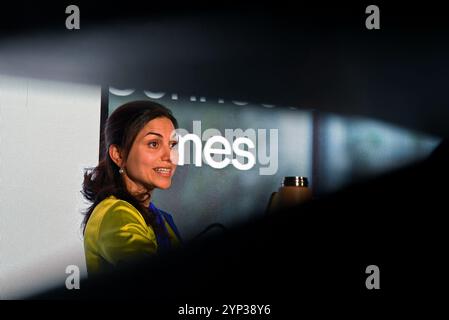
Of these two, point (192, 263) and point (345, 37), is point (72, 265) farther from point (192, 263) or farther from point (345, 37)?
point (345, 37)

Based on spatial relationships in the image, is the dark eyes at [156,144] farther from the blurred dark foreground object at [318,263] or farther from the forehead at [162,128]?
the blurred dark foreground object at [318,263]

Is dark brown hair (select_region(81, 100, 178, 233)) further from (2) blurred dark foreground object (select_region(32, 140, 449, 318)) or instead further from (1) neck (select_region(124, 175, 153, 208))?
(2) blurred dark foreground object (select_region(32, 140, 449, 318))

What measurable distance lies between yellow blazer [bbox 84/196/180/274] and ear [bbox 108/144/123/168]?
13 cm

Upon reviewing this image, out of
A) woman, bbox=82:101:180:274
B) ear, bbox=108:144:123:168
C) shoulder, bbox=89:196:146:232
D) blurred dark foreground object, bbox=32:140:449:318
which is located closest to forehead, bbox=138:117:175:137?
woman, bbox=82:101:180:274

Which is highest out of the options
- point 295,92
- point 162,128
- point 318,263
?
point 295,92

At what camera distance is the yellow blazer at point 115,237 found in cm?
196

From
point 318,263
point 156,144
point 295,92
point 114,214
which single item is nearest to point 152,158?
point 156,144

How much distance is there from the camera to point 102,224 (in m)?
1.98

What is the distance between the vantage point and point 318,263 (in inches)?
78.3

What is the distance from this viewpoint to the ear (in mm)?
2002

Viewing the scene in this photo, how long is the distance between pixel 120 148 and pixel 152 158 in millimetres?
115

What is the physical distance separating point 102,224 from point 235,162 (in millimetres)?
502

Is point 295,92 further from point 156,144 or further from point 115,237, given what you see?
point 115,237

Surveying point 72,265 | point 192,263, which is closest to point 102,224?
point 72,265
